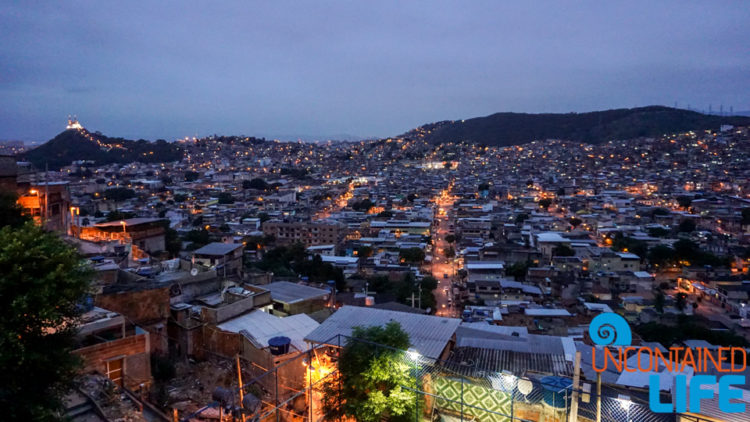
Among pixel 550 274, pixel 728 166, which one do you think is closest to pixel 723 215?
pixel 550 274

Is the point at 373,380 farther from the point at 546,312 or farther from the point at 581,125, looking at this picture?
the point at 581,125

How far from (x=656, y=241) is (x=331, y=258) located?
46.6ft

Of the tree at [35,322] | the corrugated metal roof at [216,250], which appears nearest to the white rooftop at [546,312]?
the corrugated metal roof at [216,250]

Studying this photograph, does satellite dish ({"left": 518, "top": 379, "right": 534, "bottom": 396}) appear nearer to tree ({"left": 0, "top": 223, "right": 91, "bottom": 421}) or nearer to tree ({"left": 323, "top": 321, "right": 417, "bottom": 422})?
tree ({"left": 323, "top": 321, "right": 417, "bottom": 422})

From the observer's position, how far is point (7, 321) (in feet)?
9.43

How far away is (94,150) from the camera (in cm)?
5653

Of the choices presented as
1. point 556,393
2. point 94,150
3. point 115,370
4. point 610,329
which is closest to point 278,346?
point 115,370

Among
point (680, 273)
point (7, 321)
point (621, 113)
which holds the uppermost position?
point (621, 113)

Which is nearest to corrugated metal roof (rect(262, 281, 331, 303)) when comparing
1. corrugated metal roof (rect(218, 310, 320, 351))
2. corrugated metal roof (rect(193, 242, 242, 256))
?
corrugated metal roof (rect(218, 310, 320, 351))

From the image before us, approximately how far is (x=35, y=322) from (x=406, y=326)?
3444 mm

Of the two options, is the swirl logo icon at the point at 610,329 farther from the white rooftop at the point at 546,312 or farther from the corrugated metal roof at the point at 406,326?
the white rooftop at the point at 546,312

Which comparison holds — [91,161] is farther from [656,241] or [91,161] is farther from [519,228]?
[656,241]

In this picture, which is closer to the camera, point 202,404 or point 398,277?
point 202,404

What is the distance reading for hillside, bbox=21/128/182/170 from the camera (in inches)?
2003
